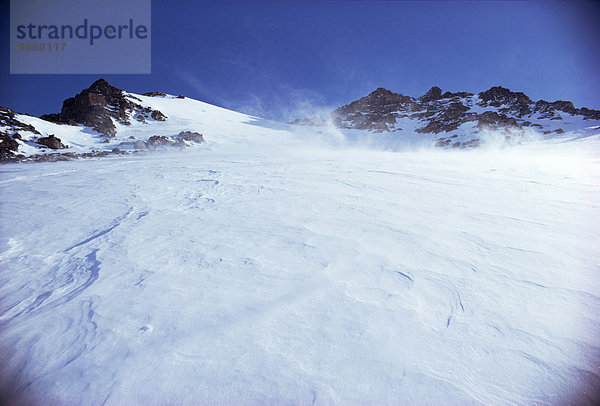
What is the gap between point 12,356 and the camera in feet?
5.36

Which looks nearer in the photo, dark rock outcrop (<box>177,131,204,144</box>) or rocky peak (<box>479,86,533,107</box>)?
dark rock outcrop (<box>177,131,204,144</box>)

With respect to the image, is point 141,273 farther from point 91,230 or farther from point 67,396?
point 91,230

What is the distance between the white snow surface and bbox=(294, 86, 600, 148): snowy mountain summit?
2788cm

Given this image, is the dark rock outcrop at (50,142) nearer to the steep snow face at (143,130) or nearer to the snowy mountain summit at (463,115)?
the steep snow face at (143,130)

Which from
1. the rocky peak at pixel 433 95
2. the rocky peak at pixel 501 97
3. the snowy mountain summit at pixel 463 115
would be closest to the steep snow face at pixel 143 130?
the snowy mountain summit at pixel 463 115

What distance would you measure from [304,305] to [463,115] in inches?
1785

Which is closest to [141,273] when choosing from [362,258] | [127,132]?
[362,258]

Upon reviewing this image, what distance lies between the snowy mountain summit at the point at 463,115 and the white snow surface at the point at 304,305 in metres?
27.9

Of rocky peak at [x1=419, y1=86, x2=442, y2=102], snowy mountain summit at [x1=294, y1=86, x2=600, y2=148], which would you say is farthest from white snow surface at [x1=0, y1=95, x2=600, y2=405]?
rocky peak at [x1=419, y1=86, x2=442, y2=102]

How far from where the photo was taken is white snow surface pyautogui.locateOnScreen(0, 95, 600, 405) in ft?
4.61

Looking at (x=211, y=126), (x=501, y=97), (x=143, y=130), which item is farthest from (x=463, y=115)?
(x=143, y=130)

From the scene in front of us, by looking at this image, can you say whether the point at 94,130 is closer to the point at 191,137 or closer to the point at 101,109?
the point at 101,109

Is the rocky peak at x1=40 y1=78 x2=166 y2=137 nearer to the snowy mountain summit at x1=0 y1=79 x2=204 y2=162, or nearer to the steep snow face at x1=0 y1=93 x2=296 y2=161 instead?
the snowy mountain summit at x1=0 y1=79 x2=204 y2=162

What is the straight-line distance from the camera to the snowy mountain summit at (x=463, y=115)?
27.7m
